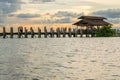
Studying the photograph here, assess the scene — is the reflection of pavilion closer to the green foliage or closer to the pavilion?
the pavilion

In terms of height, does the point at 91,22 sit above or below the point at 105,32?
above

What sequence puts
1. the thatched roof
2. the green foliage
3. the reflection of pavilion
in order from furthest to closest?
the thatched roof, the reflection of pavilion, the green foliage

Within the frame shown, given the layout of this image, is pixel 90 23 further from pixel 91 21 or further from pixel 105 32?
pixel 105 32

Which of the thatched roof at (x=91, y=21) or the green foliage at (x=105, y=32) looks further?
the thatched roof at (x=91, y=21)

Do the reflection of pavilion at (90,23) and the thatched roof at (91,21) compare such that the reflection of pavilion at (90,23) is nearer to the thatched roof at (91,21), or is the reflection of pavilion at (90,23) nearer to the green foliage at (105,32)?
the thatched roof at (91,21)

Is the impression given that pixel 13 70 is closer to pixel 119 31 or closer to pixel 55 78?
pixel 55 78

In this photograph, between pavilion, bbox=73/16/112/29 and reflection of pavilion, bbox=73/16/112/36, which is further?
pavilion, bbox=73/16/112/29

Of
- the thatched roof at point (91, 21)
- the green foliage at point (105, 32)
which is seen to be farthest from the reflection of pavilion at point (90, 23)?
the green foliage at point (105, 32)

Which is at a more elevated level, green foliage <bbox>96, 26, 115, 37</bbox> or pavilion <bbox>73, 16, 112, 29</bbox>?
pavilion <bbox>73, 16, 112, 29</bbox>

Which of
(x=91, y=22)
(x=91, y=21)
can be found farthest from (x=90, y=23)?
(x=91, y=21)

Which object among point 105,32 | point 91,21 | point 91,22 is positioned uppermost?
point 91,21

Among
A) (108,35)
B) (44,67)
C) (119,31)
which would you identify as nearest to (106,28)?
(108,35)

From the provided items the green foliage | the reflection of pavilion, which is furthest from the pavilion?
the green foliage

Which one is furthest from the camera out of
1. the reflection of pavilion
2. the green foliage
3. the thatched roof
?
the thatched roof
